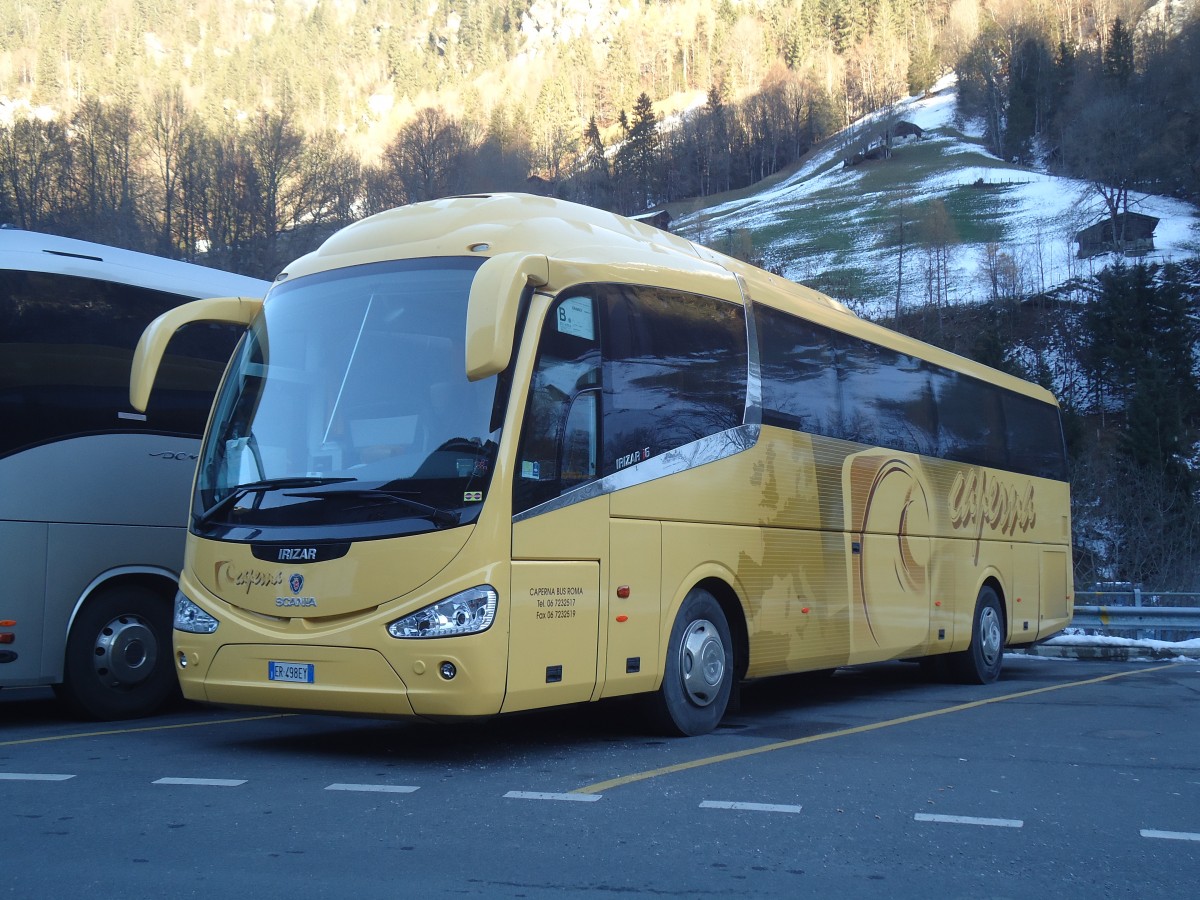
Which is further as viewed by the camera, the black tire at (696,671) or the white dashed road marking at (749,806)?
the black tire at (696,671)

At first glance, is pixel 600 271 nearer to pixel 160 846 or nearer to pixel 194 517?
pixel 194 517

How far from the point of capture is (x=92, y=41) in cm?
12562

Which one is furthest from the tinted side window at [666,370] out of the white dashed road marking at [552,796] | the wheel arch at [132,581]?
the wheel arch at [132,581]

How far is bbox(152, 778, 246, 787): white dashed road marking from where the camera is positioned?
6.64 m

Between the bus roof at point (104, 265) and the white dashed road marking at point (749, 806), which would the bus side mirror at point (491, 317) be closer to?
the white dashed road marking at point (749, 806)

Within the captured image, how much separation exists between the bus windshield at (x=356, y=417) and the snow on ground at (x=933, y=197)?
237 ft

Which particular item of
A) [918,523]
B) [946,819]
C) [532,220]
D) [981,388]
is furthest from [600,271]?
[981,388]

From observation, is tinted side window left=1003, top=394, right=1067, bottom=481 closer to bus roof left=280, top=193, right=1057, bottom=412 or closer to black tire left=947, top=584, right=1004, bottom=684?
black tire left=947, top=584, right=1004, bottom=684

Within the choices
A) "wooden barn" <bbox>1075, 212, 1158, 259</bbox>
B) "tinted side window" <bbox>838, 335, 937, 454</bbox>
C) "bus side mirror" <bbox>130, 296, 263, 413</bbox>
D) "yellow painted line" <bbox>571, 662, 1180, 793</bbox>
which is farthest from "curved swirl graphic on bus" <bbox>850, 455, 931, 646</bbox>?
"wooden barn" <bbox>1075, 212, 1158, 259</bbox>

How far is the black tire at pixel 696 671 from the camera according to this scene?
8.68 meters

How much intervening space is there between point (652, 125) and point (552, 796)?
12088 cm

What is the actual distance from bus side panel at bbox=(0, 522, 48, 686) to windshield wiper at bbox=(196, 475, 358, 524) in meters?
1.91

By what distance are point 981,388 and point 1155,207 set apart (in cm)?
8406

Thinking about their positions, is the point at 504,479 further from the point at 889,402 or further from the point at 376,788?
the point at 889,402
